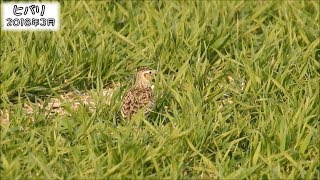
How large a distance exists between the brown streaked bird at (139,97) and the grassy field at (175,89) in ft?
0.42

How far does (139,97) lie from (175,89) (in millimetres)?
509

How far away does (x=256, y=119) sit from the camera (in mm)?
6438

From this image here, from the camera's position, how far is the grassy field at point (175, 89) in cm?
554

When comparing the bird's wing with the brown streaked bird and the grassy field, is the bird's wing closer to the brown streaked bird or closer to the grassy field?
the brown streaked bird

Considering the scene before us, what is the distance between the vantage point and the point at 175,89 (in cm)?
675

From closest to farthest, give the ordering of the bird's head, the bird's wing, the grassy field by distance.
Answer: the grassy field < the bird's wing < the bird's head

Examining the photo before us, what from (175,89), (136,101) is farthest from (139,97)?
(175,89)

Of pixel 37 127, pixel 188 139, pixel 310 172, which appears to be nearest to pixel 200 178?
pixel 188 139

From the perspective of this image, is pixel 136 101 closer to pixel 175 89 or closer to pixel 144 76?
pixel 144 76

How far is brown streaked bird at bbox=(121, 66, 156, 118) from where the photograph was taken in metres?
6.25

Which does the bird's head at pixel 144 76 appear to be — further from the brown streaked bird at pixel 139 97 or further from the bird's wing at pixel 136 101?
the bird's wing at pixel 136 101

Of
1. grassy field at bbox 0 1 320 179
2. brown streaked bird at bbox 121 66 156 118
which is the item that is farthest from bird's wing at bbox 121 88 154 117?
grassy field at bbox 0 1 320 179

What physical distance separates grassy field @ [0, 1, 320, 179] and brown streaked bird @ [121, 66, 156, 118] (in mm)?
127

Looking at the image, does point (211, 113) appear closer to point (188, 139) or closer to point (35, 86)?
point (188, 139)
